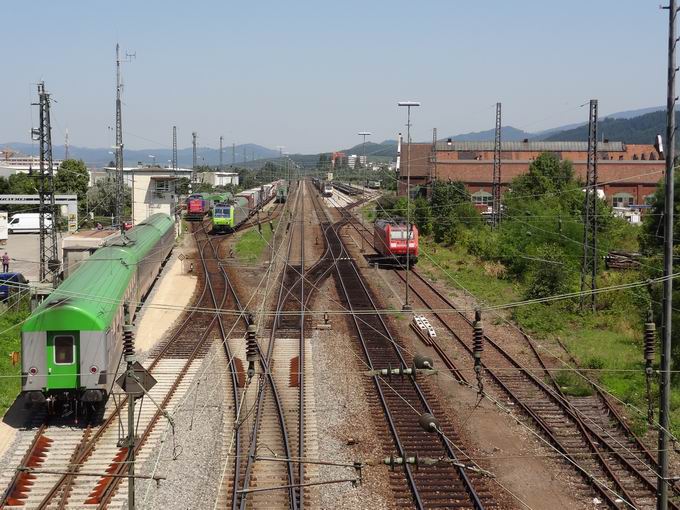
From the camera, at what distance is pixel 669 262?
Answer: 1135 cm

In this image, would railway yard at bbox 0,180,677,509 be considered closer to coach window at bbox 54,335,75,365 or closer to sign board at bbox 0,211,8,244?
coach window at bbox 54,335,75,365

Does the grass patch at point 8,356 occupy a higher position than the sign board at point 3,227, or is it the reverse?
the sign board at point 3,227

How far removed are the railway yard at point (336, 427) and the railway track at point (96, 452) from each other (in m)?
0.04

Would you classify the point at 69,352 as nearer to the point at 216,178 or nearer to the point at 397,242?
the point at 397,242

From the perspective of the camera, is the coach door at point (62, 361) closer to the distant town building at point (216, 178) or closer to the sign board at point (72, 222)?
the sign board at point (72, 222)

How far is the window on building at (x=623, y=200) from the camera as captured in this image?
257 ft

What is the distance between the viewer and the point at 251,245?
164 feet

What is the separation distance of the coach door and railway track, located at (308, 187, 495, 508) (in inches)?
269

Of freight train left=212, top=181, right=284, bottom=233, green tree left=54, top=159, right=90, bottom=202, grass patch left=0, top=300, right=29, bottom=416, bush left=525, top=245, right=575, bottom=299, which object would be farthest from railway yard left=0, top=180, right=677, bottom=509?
green tree left=54, top=159, right=90, bottom=202

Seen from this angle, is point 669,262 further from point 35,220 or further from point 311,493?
point 35,220

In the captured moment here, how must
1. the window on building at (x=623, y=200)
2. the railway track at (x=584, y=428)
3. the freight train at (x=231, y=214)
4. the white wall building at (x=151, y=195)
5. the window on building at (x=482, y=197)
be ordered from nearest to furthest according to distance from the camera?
the railway track at (x=584, y=428) → the freight train at (x=231, y=214) → the white wall building at (x=151, y=195) → the window on building at (x=482, y=197) → the window on building at (x=623, y=200)

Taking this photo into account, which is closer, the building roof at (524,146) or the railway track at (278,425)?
the railway track at (278,425)

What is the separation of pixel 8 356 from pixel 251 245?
2728 centimetres

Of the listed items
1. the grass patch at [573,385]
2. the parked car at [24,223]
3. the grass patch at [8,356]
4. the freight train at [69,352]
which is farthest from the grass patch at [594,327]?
the parked car at [24,223]
